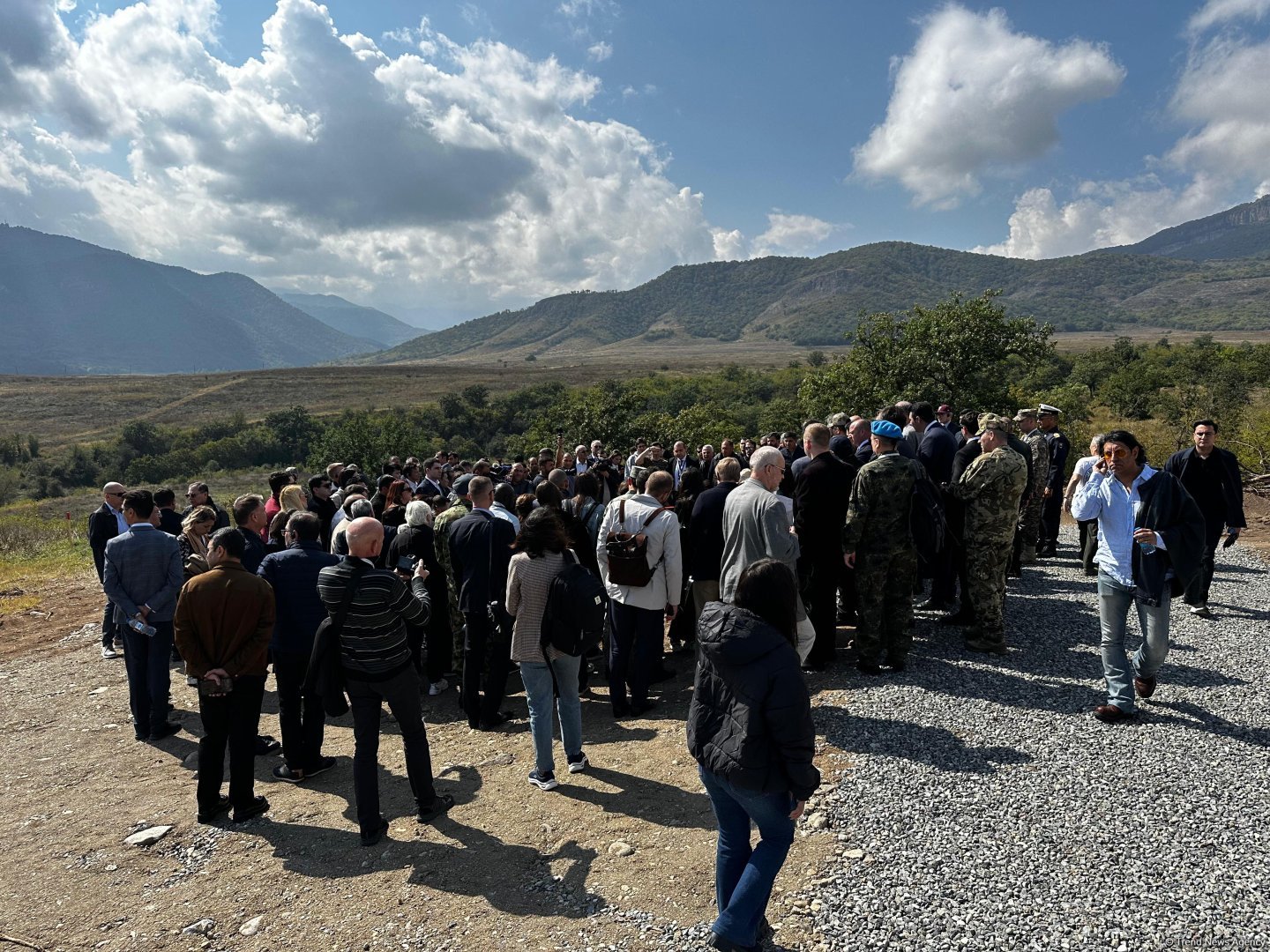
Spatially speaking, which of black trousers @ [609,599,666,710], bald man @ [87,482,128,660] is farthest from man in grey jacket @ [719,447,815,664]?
bald man @ [87,482,128,660]

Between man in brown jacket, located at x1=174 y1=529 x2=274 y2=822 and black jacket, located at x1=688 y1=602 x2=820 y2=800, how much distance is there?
3.67 m

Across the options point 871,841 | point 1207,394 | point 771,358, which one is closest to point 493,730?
point 871,841

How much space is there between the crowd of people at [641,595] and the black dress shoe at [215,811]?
21mm

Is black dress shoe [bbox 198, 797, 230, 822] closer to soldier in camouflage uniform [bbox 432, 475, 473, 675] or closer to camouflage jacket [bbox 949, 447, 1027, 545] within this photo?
soldier in camouflage uniform [bbox 432, 475, 473, 675]

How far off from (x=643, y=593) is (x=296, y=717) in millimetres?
3211

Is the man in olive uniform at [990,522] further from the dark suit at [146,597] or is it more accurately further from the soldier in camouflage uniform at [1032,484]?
the dark suit at [146,597]

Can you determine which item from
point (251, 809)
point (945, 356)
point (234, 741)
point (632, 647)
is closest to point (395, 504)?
point (234, 741)

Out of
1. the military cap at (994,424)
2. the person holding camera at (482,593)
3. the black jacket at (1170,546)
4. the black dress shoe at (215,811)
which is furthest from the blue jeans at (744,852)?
the military cap at (994,424)

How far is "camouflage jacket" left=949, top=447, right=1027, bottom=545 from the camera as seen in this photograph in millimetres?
6375

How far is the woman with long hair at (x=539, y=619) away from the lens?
16.0ft

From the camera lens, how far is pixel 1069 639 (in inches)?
278

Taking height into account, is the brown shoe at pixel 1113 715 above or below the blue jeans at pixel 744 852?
below

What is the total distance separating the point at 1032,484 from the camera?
30.0ft

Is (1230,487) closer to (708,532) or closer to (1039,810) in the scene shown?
(1039,810)
